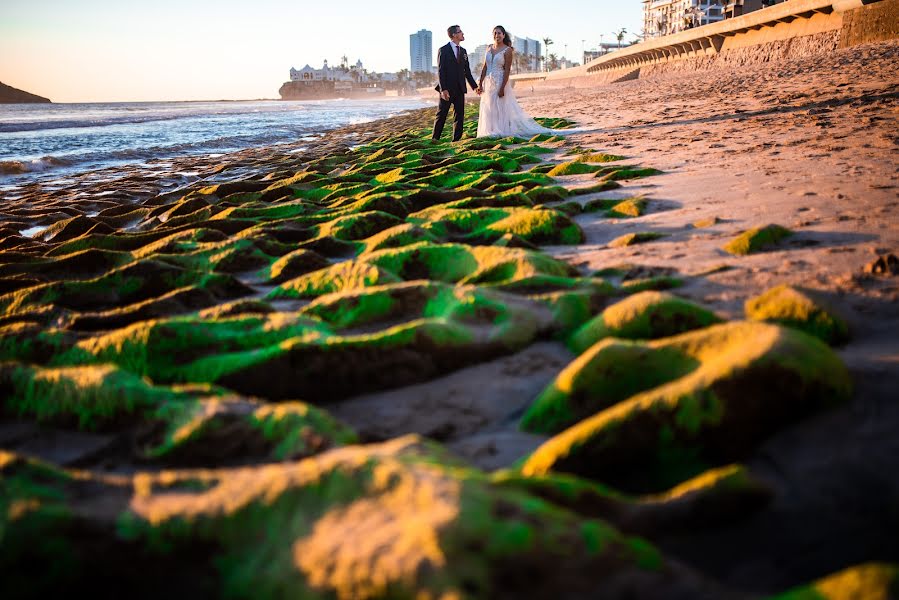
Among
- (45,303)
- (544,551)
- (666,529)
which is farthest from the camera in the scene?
(45,303)

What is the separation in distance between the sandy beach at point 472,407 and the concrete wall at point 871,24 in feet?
49.0

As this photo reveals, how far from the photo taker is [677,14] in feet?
399

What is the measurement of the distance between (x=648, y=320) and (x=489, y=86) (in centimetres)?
1034

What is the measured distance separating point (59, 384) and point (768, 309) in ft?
8.38

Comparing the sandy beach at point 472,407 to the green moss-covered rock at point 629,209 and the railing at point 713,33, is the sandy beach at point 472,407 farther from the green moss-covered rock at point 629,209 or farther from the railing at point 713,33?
the railing at point 713,33

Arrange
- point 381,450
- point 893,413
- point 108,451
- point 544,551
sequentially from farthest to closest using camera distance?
1. point 108,451
2. point 893,413
3. point 381,450
4. point 544,551

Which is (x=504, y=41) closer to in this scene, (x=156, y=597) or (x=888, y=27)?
(x=156, y=597)

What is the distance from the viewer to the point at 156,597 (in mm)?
1179

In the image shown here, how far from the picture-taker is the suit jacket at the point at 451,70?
1130cm

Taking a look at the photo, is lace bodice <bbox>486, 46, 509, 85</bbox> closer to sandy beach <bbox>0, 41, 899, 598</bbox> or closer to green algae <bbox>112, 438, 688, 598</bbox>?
sandy beach <bbox>0, 41, 899, 598</bbox>

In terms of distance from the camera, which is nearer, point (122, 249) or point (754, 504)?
point (754, 504)

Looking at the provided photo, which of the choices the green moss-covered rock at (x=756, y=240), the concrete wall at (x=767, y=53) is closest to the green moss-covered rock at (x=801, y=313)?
the green moss-covered rock at (x=756, y=240)

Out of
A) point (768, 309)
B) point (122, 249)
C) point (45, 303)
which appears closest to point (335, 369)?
point (768, 309)

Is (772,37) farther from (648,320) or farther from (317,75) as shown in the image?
(317,75)
